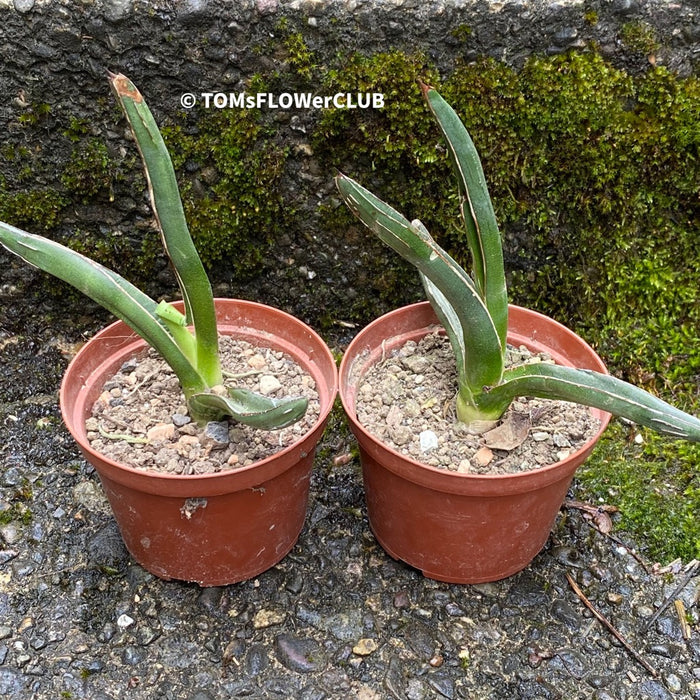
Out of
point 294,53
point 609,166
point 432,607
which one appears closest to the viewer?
point 432,607

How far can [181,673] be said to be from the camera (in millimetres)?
1463

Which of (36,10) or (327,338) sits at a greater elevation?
(36,10)

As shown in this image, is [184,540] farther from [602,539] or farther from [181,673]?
[602,539]

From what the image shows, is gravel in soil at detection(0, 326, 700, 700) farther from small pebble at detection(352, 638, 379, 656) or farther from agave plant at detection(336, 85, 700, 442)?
agave plant at detection(336, 85, 700, 442)

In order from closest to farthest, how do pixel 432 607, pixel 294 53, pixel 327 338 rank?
pixel 432 607
pixel 294 53
pixel 327 338

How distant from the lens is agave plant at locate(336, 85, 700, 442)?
124cm

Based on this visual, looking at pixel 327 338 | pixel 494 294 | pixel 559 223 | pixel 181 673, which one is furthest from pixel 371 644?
pixel 559 223

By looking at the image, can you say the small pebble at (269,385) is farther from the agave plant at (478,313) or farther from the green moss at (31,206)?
the green moss at (31,206)

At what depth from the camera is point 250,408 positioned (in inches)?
53.1

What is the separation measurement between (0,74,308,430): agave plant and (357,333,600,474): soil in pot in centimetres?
30

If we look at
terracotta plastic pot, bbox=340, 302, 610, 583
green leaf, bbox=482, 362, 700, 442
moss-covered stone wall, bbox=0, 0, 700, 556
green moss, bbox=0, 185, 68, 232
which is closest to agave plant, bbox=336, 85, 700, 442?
green leaf, bbox=482, 362, 700, 442

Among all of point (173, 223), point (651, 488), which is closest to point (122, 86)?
point (173, 223)

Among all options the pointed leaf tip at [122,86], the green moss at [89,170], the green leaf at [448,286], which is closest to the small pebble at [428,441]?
the green leaf at [448,286]

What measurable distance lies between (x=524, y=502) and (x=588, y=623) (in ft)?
1.02
